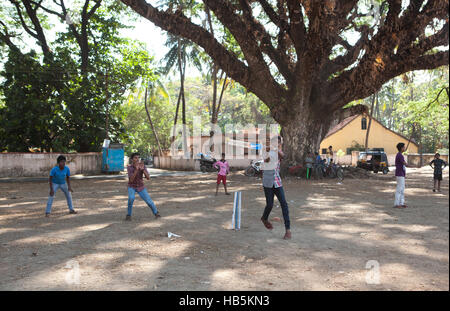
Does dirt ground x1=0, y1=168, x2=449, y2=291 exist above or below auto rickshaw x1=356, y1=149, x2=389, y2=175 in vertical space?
below

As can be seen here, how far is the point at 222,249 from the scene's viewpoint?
6.20m

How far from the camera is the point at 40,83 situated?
25.2 meters

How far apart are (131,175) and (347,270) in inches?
213

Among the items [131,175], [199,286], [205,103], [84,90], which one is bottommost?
[199,286]

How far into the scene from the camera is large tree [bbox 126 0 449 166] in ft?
52.5

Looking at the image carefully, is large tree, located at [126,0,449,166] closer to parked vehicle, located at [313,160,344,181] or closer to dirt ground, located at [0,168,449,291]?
parked vehicle, located at [313,160,344,181]

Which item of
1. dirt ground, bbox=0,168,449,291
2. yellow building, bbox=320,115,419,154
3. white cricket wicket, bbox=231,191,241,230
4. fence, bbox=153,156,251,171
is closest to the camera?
dirt ground, bbox=0,168,449,291

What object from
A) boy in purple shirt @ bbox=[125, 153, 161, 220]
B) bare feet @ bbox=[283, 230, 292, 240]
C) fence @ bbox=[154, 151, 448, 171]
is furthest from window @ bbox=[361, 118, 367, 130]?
bare feet @ bbox=[283, 230, 292, 240]

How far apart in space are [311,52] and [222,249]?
13075 mm

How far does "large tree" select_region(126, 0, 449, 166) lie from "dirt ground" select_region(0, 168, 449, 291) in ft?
27.5

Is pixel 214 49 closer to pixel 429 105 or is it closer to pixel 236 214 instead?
pixel 236 214

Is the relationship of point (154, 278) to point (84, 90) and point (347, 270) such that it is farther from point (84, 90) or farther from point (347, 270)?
point (84, 90)

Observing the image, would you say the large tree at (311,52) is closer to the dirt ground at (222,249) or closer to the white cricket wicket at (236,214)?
the dirt ground at (222,249)

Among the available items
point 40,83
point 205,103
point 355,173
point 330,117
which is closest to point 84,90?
point 40,83
